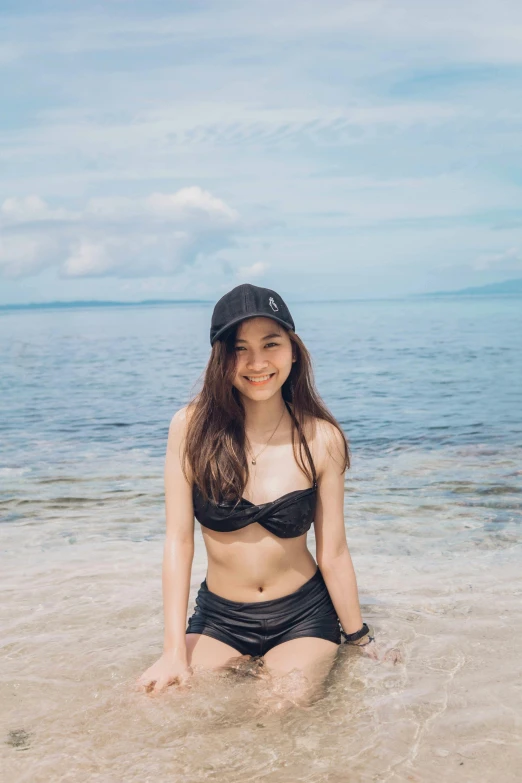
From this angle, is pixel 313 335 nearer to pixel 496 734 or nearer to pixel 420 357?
pixel 420 357

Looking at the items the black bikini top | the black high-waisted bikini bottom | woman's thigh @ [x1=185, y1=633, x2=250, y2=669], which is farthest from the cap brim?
woman's thigh @ [x1=185, y1=633, x2=250, y2=669]

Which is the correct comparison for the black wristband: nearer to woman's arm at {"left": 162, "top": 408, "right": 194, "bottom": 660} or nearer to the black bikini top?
the black bikini top

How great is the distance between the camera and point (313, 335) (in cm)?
4153

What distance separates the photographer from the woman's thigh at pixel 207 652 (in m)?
3.99

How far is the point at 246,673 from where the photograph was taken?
4.06m

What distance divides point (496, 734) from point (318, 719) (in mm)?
780

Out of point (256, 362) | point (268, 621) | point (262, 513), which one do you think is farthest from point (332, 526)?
point (256, 362)

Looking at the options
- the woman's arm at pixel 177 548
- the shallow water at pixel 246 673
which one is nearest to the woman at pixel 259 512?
the woman's arm at pixel 177 548

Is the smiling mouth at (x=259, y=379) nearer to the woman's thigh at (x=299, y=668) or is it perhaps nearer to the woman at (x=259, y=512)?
the woman at (x=259, y=512)

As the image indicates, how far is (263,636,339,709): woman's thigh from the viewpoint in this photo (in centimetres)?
385

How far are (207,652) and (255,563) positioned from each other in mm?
484

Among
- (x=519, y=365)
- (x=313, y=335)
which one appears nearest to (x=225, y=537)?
(x=519, y=365)

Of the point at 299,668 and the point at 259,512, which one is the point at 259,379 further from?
the point at 299,668

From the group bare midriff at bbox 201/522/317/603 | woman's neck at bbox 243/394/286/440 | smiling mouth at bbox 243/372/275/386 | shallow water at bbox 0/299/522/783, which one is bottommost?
shallow water at bbox 0/299/522/783
